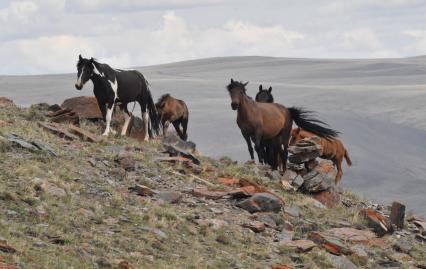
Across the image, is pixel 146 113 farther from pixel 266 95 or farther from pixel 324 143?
pixel 324 143

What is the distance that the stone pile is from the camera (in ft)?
59.5

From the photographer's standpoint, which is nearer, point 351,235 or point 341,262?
point 341,262

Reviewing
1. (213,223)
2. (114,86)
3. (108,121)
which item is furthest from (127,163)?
(114,86)

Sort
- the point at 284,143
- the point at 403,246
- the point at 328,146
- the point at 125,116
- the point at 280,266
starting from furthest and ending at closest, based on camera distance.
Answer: the point at 328,146
the point at 125,116
the point at 284,143
the point at 403,246
the point at 280,266

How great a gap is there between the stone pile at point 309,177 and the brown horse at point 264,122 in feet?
2.22

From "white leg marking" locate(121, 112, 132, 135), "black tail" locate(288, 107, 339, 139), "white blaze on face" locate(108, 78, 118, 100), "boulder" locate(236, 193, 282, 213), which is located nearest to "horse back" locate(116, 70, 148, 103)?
"white blaze on face" locate(108, 78, 118, 100)

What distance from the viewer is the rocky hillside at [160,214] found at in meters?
11.4

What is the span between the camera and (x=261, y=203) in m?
15.4

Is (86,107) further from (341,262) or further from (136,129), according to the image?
(341,262)

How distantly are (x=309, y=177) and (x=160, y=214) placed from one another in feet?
18.0

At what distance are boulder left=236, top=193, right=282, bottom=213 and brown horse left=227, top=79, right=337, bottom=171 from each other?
3.92 meters

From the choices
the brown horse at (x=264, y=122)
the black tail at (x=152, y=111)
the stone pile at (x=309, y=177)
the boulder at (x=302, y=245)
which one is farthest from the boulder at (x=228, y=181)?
the black tail at (x=152, y=111)

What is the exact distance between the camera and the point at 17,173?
13703 millimetres

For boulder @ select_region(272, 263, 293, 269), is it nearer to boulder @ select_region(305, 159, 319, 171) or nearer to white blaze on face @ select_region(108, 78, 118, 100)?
boulder @ select_region(305, 159, 319, 171)
